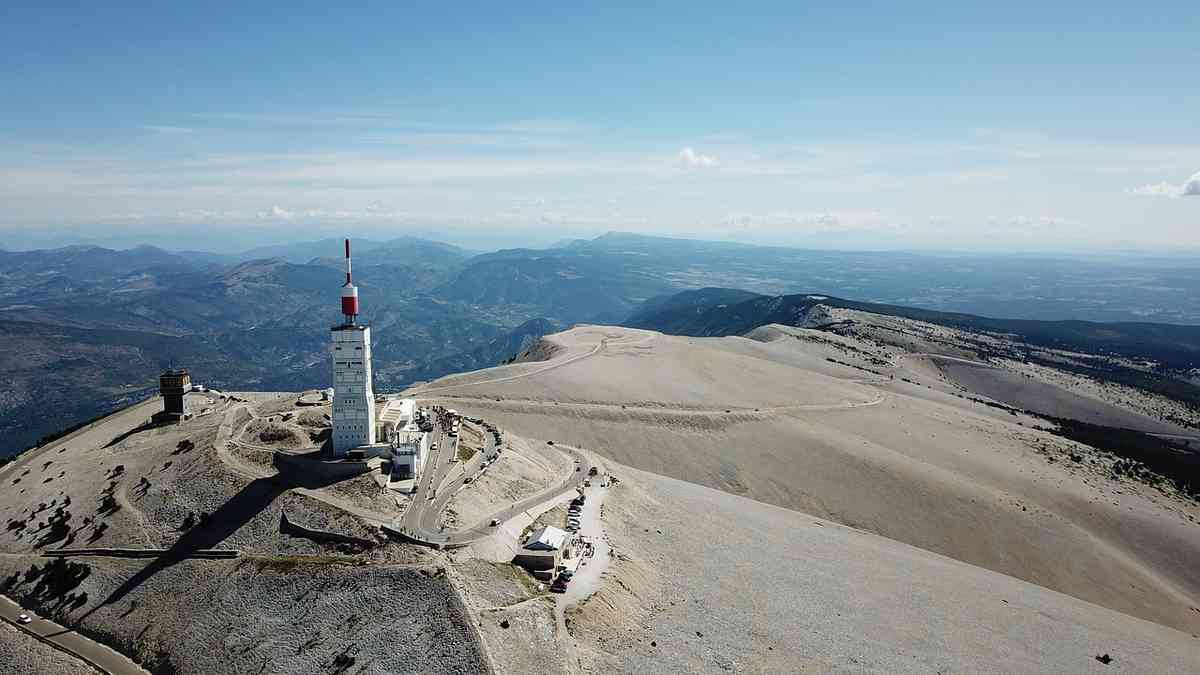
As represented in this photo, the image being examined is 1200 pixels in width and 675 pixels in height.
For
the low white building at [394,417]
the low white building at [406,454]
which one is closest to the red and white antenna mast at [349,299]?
the low white building at [394,417]

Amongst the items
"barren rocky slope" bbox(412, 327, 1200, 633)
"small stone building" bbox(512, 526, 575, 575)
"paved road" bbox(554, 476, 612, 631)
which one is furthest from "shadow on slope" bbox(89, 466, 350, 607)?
"barren rocky slope" bbox(412, 327, 1200, 633)

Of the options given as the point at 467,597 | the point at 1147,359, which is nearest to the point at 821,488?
the point at 467,597

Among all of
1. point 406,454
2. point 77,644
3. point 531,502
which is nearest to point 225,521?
point 77,644

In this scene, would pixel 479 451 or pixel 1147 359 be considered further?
pixel 1147 359

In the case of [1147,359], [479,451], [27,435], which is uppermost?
[479,451]

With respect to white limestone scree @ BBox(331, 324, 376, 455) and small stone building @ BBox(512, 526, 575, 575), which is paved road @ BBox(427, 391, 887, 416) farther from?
small stone building @ BBox(512, 526, 575, 575)

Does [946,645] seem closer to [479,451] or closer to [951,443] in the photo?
[479,451]
